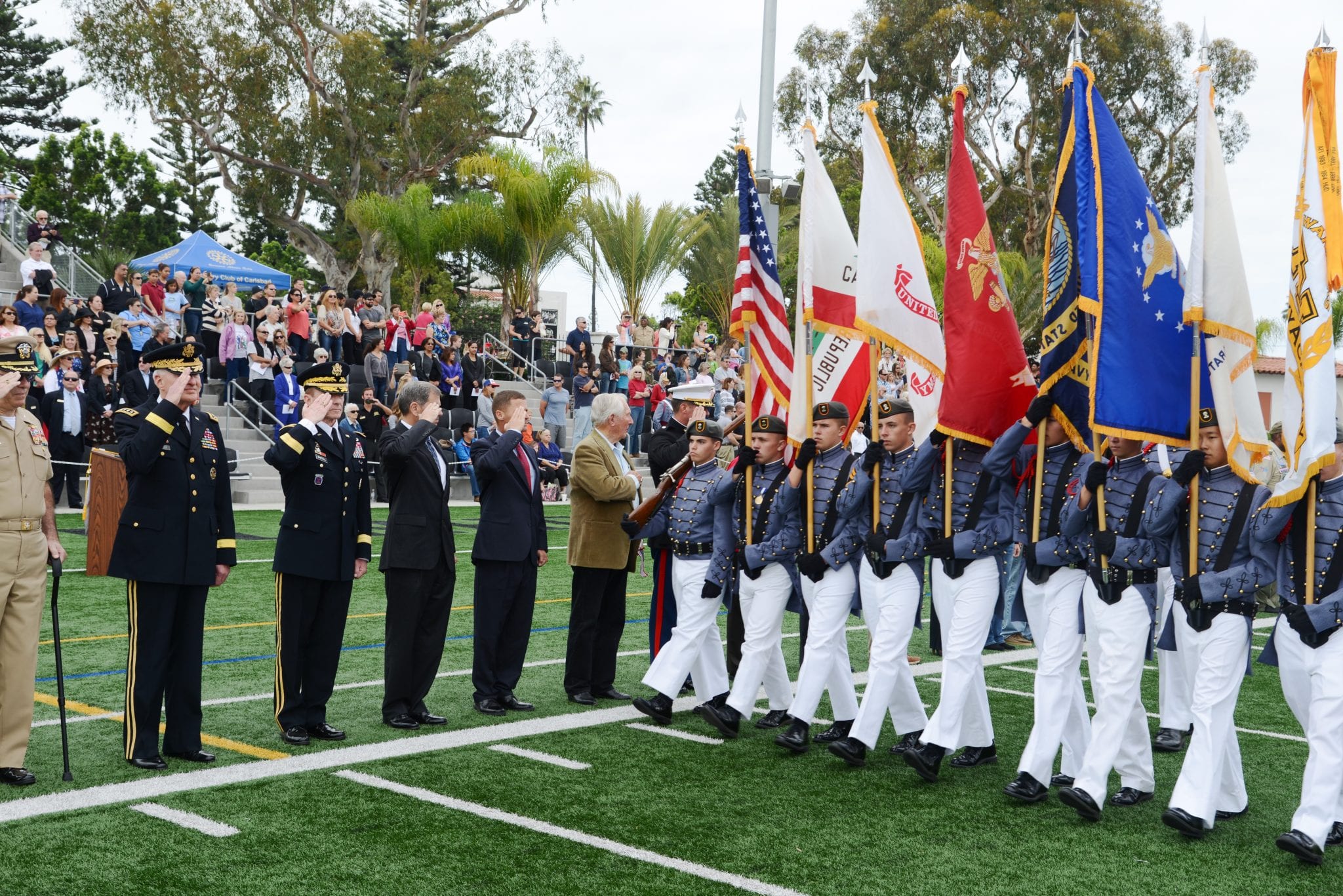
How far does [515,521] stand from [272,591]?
570 centimetres

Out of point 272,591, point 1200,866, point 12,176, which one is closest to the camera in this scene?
point 1200,866

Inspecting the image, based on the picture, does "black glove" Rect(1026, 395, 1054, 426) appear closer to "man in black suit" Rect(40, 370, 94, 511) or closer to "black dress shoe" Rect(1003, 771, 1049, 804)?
"black dress shoe" Rect(1003, 771, 1049, 804)

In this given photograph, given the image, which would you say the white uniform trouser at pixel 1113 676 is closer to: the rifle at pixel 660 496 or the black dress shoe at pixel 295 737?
the rifle at pixel 660 496

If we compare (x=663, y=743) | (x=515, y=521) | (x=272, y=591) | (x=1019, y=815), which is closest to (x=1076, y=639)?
(x=1019, y=815)

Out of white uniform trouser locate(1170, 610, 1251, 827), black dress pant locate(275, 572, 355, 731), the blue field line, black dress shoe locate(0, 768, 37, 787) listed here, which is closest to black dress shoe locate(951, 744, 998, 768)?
white uniform trouser locate(1170, 610, 1251, 827)

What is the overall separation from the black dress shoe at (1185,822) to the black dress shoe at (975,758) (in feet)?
4.88

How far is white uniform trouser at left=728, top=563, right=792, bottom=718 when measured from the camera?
7.86 meters

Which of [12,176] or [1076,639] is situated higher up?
[12,176]

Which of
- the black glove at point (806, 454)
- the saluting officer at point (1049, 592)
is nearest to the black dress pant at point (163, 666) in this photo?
the black glove at point (806, 454)

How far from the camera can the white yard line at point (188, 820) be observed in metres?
5.85

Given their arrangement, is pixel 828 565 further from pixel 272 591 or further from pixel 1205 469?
pixel 272 591

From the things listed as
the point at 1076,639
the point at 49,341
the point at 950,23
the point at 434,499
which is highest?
the point at 950,23

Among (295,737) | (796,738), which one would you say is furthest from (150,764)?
(796,738)

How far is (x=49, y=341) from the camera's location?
61.0ft
